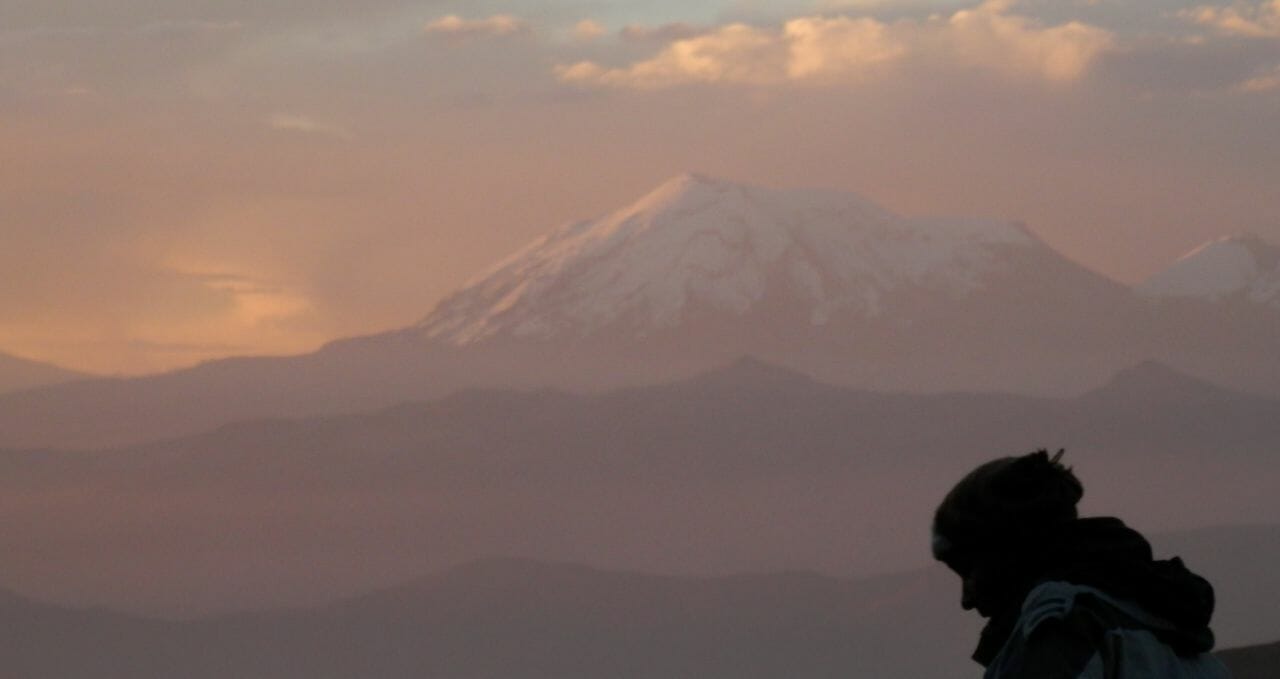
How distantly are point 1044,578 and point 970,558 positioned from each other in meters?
0.15

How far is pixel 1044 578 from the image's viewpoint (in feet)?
12.3

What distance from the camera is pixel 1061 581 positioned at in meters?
3.68

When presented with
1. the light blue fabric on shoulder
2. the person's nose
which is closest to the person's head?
the person's nose

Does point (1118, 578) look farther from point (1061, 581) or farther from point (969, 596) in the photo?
point (969, 596)

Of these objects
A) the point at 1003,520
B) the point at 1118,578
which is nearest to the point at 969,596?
the point at 1003,520

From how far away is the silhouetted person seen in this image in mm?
3529

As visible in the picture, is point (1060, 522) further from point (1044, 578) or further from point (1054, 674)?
point (1054, 674)

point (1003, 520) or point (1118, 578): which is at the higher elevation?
point (1003, 520)

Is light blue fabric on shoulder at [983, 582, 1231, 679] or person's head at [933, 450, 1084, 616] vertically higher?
person's head at [933, 450, 1084, 616]

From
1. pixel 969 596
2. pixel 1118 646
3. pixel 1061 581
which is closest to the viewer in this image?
pixel 1118 646

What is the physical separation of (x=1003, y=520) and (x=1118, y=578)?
0.23 m

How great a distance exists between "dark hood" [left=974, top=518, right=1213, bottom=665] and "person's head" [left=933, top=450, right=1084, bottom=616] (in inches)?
0.7

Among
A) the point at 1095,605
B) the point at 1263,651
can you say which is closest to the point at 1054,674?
the point at 1095,605

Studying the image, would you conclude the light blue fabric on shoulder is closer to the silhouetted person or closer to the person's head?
the silhouetted person
